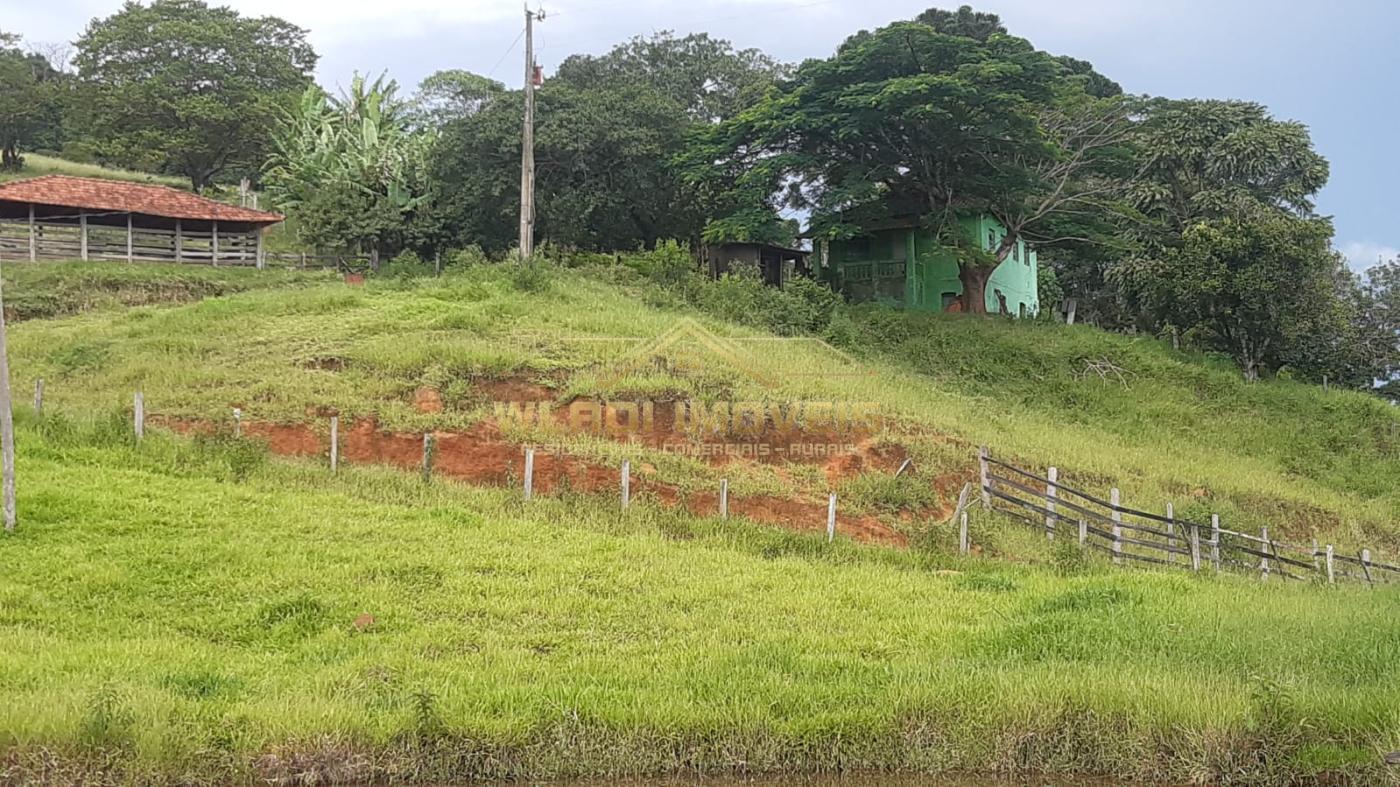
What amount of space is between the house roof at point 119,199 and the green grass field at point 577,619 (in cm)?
1212

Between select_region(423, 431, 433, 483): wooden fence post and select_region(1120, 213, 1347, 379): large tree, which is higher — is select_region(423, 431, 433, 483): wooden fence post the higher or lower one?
the lower one

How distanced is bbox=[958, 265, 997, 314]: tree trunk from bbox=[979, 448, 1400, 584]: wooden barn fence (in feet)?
50.9

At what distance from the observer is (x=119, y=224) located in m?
32.0

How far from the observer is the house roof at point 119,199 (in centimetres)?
2980

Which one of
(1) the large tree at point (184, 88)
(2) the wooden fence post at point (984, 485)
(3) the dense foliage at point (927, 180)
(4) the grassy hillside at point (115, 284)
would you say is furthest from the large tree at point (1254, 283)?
(1) the large tree at point (184, 88)

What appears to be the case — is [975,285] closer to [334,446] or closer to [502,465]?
[502,465]

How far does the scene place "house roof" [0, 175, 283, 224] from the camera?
29797 mm

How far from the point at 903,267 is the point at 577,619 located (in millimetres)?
26081

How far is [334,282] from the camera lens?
30.4 metres

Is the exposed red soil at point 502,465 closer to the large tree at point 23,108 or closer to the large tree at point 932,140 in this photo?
the large tree at point 932,140

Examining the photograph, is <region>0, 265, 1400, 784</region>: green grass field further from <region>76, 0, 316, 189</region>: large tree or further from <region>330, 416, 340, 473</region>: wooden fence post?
<region>76, 0, 316, 189</region>: large tree

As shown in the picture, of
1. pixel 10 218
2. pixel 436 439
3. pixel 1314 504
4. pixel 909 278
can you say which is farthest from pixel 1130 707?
pixel 10 218

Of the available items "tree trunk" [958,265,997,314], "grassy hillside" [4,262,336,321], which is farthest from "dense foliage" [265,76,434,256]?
"tree trunk" [958,265,997,314]

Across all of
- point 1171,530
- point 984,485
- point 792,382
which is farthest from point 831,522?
point 792,382
